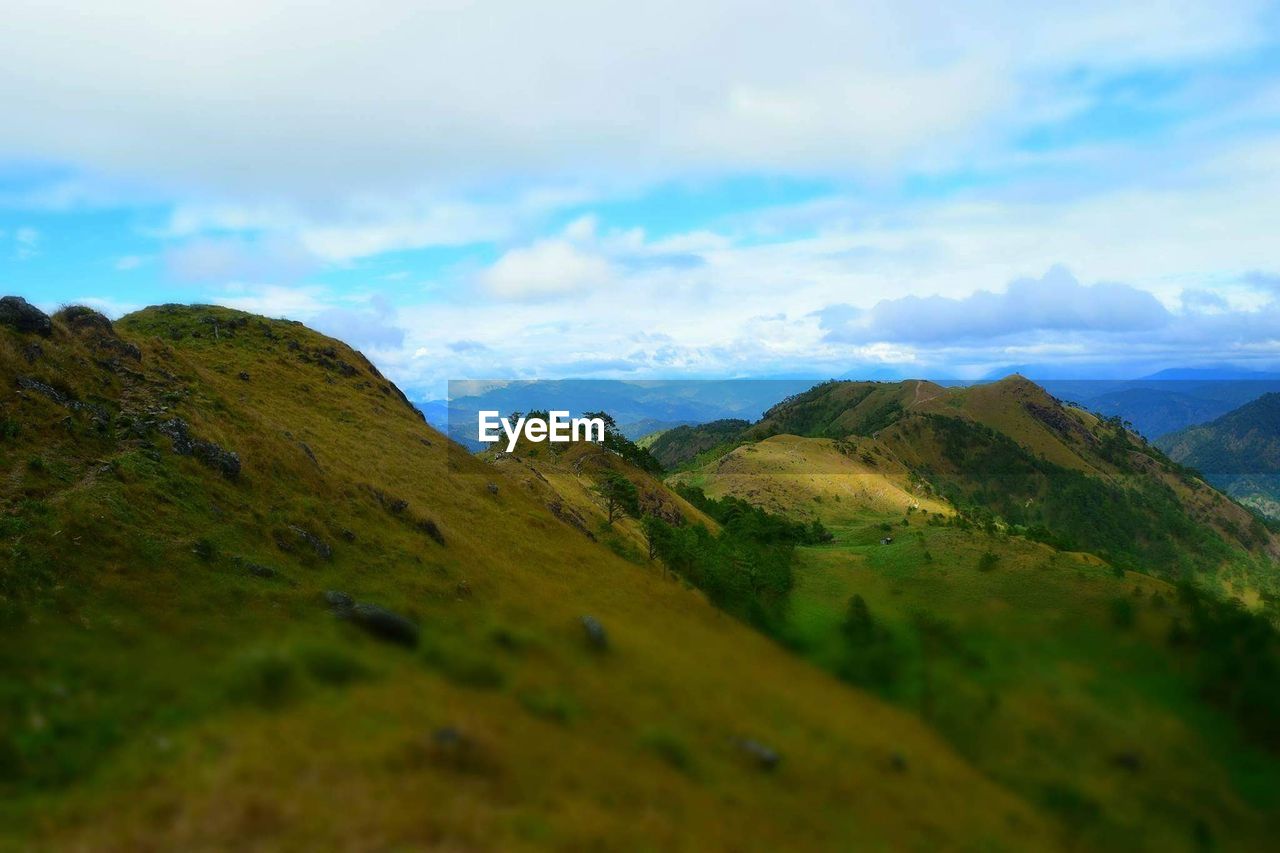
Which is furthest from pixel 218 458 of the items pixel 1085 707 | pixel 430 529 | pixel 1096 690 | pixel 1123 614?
pixel 1123 614

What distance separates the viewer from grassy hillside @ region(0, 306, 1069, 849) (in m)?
16.0

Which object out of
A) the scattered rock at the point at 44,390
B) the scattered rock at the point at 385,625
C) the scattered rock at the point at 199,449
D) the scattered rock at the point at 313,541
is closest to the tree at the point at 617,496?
the scattered rock at the point at 313,541

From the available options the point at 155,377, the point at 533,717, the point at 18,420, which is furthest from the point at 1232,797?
the point at 155,377

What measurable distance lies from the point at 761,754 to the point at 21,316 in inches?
2043

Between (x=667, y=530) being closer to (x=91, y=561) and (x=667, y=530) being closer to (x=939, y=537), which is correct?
(x=939, y=537)

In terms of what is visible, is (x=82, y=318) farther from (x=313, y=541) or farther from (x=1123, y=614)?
(x=1123, y=614)

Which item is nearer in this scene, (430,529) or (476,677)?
(476,677)

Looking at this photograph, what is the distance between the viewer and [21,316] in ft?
133

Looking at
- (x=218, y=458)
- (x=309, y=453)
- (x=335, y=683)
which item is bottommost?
(x=335, y=683)

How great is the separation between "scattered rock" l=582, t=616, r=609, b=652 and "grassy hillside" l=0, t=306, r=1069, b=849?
23 centimetres

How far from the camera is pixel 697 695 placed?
30.9 metres

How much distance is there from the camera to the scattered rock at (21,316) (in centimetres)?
4006

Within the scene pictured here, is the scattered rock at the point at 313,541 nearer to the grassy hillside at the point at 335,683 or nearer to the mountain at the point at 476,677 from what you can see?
the grassy hillside at the point at 335,683

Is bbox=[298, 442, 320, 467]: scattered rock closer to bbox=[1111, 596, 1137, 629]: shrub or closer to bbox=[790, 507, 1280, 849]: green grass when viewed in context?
bbox=[790, 507, 1280, 849]: green grass
